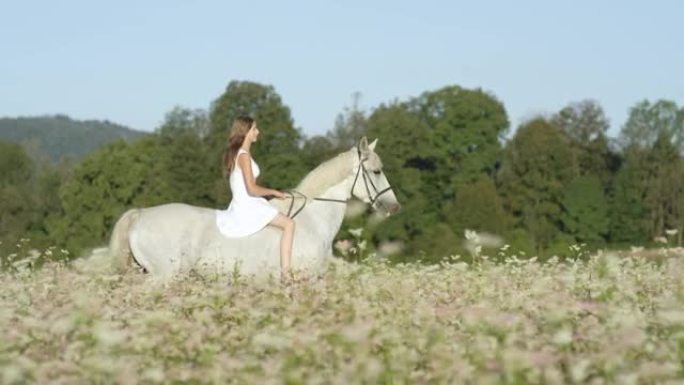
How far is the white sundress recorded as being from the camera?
14.6m

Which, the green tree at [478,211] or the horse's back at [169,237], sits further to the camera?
the green tree at [478,211]

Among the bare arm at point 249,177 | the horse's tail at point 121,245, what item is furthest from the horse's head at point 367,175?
the horse's tail at point 121,245

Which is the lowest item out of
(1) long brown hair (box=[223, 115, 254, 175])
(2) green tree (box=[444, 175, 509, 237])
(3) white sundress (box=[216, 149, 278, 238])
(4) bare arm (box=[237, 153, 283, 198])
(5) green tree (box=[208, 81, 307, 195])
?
(2) green tree (box=[444, 175, 509, 237])

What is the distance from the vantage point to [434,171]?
9975cm

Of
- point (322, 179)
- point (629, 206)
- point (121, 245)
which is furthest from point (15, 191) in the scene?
point (322, 179)

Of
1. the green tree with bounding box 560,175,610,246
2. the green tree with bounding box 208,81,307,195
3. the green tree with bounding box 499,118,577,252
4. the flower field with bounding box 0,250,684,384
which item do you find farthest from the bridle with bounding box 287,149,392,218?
the green tree with bounding box 560,175,610,246

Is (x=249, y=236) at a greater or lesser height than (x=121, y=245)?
greater

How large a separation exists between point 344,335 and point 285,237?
7.51 m

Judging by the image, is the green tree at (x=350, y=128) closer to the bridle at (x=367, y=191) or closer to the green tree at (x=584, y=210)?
the green tree at (x=584, y=210)

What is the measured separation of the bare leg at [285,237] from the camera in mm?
14477

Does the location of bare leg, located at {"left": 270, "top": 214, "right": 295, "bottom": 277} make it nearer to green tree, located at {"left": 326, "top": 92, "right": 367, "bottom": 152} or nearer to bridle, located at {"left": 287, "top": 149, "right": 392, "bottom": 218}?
bridle, located at {"left": 287, "top": 149, "right": 392, "bottom": 218}

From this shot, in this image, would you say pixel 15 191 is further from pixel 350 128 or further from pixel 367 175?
pixel 367 175

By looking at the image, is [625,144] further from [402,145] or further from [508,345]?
[508,345]

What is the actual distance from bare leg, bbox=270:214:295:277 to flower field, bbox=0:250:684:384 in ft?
13.4
